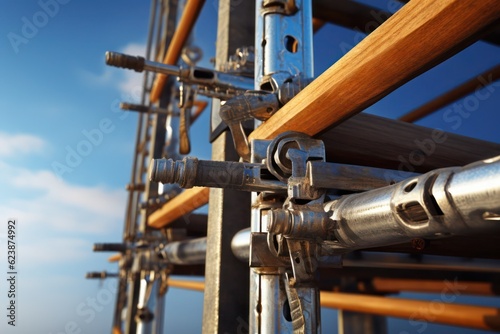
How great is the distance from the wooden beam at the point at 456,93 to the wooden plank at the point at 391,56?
1162 mm

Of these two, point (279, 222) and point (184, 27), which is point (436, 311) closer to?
point (279, 222)

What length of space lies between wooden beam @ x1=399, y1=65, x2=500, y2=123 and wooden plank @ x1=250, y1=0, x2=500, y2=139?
3.81 ft

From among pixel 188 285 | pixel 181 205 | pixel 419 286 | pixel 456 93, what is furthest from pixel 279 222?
pixel 188 285

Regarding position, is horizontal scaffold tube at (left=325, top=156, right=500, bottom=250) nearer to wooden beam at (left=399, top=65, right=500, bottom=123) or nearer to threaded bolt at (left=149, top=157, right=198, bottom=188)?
threaded bolt at (left=149, top=157, right=198, bottom=188)

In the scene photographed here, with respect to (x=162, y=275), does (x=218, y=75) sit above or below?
above

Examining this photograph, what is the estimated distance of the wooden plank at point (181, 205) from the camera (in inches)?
41.7

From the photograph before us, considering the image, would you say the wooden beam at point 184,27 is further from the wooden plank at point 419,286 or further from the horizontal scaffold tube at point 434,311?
the wooden plank at point 419,286

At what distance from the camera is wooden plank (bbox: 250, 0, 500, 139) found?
33 centimetres

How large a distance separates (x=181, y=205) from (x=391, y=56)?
959 millimetres

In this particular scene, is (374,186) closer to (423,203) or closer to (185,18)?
(423,203)

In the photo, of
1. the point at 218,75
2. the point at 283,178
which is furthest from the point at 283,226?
the point at 218,75

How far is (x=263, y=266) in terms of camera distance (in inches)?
21.9

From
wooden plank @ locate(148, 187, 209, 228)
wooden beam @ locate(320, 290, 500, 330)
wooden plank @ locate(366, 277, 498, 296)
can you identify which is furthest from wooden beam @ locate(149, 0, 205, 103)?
wooden plank @ locate(366, 277, 498, 296)

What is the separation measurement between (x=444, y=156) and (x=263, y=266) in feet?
1.05
